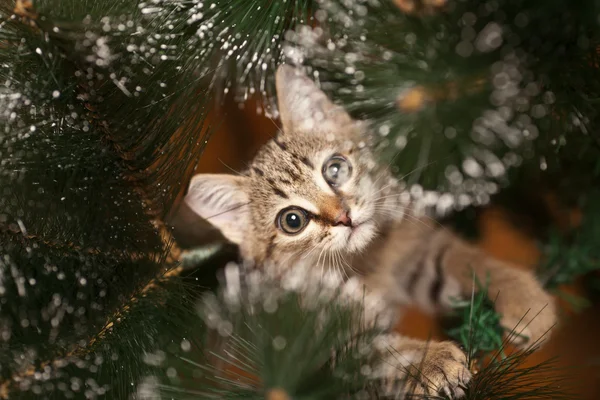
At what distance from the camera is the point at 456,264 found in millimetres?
896

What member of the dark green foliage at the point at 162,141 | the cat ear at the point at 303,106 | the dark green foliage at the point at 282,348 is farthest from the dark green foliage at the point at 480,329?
the cat ear at the point at 303,106

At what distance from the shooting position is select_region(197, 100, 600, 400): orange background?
2.02 ft

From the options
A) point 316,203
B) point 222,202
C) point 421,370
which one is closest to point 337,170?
point 316,203

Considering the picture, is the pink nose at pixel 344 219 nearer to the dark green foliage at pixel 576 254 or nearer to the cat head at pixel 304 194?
the cat head at pixel 304 194

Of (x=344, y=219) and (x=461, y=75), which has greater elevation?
(x=461, y=75)

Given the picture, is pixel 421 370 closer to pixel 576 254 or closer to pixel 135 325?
pixel 135 325

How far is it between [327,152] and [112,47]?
Result: 0.32 meters

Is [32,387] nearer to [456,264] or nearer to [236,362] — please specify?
[236,362]

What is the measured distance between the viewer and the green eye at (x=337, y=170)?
645 mm

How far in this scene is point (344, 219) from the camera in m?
Result: 0.65

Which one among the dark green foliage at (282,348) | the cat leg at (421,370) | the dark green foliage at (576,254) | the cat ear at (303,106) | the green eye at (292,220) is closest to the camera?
the dark green foliage at (282,348)

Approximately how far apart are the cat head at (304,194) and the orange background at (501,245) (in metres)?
0.03

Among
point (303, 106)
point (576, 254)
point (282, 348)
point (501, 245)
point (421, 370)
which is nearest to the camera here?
point (282, 348)

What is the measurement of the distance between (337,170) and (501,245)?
653mm
